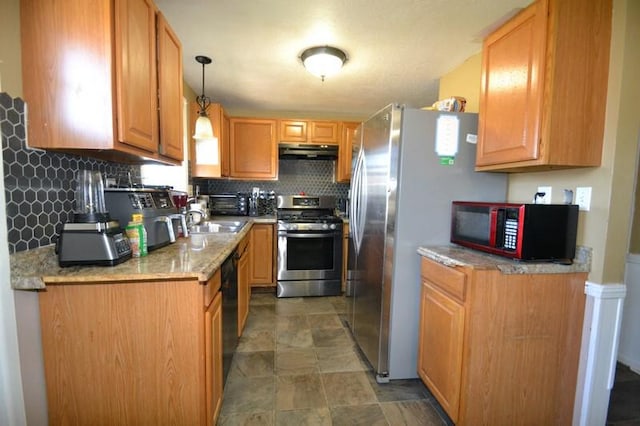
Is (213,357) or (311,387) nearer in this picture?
(213,357)

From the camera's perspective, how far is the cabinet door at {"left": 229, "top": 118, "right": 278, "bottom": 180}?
358cm

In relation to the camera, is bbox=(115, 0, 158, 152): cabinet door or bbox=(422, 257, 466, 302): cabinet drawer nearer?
bbox=(115, 0, 158, 152): cabinet door

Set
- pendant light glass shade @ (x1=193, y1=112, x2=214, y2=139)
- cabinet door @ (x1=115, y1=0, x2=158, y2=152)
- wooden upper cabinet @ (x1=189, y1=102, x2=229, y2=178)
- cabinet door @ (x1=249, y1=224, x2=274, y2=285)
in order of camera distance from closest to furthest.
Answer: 1. cabinet door @ (x1=115, y1=0, x2=158, y2=152)
2. pendant light glass shade @ (x1=193, y1=112, x2=214, y2=139)
3. wooden upper cabinet @ (x1=189, y1=102, x2=229, y2=178)
4. cabinet door @ (x1=249, y1=224, x2=274, y2=285)

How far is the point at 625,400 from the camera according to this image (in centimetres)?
172

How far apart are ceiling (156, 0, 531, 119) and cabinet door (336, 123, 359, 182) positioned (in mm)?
503

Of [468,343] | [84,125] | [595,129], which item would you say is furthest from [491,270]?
[84,125]

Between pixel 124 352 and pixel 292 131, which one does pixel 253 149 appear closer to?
pixel 292 131

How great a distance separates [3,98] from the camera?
3.54ft

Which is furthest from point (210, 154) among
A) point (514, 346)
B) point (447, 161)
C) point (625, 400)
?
point (625, 400)

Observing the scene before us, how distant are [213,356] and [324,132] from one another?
A: 293cm

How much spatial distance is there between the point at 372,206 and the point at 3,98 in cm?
184

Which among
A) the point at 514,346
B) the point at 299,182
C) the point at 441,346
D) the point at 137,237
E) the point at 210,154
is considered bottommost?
the point at 441,346

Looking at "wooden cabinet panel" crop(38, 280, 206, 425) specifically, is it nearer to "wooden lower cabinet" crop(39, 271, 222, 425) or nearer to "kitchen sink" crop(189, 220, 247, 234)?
"wooden lower cabinet" crop(39, 271, 222, 425)

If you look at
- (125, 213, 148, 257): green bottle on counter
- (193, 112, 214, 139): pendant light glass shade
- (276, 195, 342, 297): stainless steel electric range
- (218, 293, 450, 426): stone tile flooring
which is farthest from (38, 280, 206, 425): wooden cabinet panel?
(276, 195, 342, 297): stainless steel electric range
